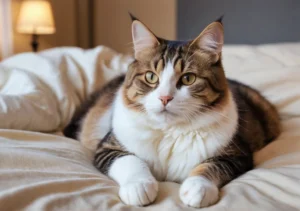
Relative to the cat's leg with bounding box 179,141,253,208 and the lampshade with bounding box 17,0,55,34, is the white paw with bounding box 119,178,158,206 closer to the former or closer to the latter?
the cat's leg with bounding box 179,141,253,208

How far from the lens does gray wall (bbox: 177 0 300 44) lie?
2328mm

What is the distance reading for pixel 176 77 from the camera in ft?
3.08

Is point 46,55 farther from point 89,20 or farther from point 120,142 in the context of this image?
point 89,20

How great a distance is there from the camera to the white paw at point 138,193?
79cm

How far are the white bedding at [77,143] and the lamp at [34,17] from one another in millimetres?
1021

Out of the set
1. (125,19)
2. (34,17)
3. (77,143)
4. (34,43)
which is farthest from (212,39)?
(125,19)

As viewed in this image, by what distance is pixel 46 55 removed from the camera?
1865 mm

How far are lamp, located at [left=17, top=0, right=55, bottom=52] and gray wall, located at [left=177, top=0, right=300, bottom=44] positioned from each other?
1136 mm

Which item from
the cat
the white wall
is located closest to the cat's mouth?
the cat

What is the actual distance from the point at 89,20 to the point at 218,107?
3.01m

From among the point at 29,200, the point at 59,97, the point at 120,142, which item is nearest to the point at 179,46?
the point at 120,142

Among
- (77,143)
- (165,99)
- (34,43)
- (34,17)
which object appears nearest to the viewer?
(165,99)

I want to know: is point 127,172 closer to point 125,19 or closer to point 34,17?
point 34,17

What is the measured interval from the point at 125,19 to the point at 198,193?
2993 mm
